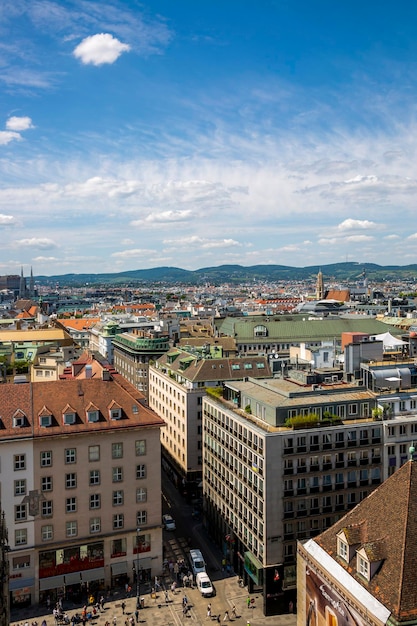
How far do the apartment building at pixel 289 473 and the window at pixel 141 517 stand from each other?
10.8 metres

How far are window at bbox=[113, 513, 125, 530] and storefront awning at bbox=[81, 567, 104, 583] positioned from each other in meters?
4.69

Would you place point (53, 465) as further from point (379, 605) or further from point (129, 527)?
point (379, 605)

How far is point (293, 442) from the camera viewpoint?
6438 centimetres

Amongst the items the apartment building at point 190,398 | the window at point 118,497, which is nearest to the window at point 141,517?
the window at point 118,497

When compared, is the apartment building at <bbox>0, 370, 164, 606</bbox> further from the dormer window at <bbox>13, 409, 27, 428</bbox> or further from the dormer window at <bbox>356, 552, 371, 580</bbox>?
the dormer window at <bbox>356, 552, 371, 580</bbox>

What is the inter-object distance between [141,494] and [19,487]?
43.8ft

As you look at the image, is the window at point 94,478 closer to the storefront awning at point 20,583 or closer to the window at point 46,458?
the window at point 46,458

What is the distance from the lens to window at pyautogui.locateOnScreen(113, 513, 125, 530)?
68125 millimetres

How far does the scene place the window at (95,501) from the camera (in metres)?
67.1

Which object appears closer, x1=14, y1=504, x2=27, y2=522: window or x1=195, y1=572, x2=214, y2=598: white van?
x1=14, y1=504, x2=27, y2=522: window

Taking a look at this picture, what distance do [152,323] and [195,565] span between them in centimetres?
12380

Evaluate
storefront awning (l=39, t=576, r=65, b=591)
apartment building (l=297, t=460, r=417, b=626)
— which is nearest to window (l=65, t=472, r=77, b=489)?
storefront awning (l=39, t=576, r=65, b=591)

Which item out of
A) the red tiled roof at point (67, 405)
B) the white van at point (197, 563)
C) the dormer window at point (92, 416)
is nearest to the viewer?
the red tiled roof at point (67, 405)

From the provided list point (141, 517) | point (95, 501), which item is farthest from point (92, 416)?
point (141, 517)
